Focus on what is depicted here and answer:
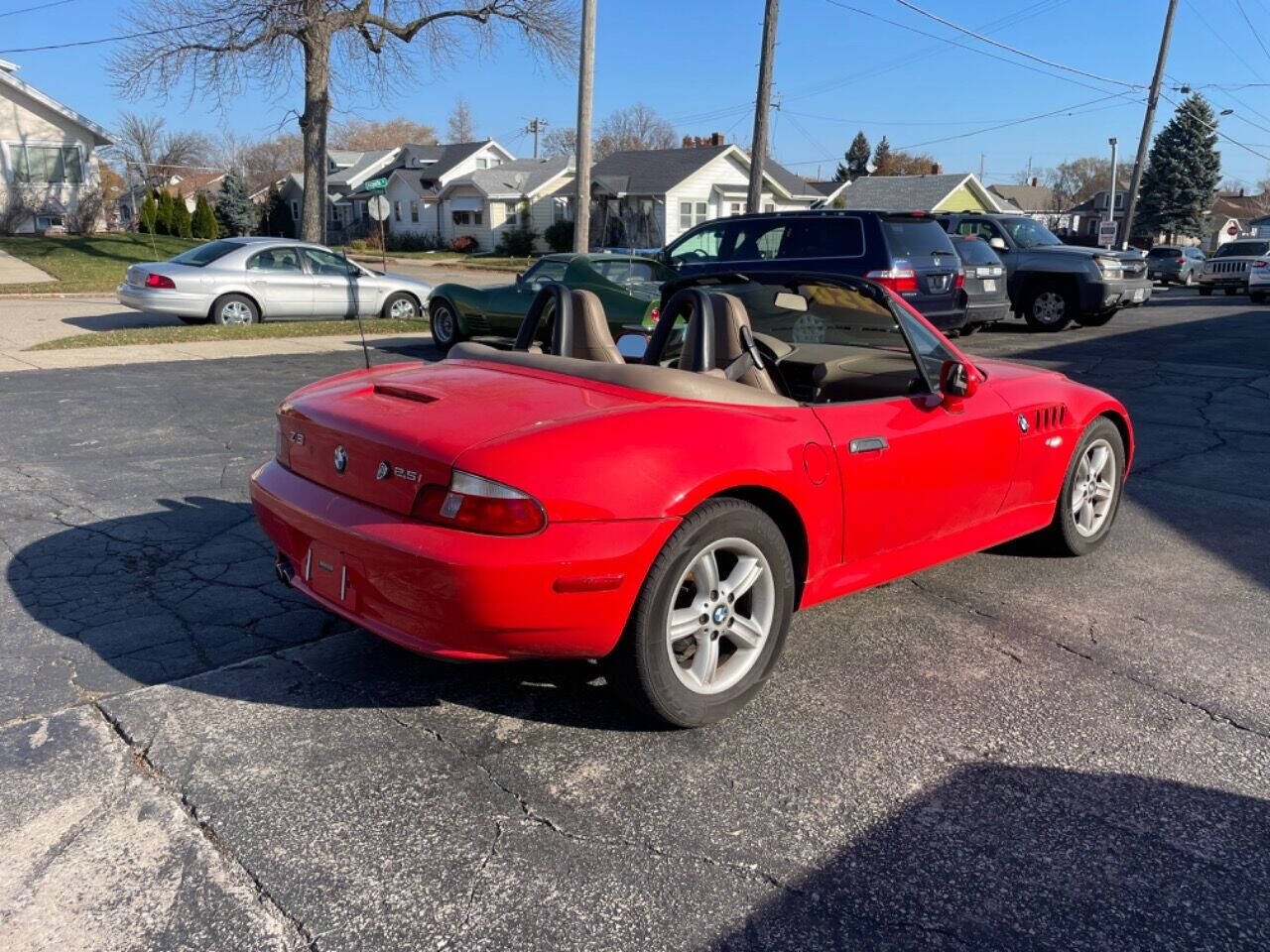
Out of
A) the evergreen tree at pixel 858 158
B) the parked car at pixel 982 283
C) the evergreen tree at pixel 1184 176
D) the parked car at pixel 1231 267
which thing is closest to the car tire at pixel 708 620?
the parked car at pixel 982 283

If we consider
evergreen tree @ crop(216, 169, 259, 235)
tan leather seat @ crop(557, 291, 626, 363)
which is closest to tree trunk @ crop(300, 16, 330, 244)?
tan leather seat @ crop(557, 291, 626, 363)

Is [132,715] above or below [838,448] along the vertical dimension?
below

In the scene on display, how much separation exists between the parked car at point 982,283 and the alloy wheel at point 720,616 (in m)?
11.5

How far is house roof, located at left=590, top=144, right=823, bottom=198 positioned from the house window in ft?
75.4

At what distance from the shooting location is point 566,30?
27.4 metres

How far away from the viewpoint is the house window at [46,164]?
36.6 meters

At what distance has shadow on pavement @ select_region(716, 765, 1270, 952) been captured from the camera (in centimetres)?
237

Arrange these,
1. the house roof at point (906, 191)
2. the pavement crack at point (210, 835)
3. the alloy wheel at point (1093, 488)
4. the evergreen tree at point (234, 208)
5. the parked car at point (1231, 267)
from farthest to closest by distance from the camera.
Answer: the evergreen tree at point (234, 208), the house roof at point (906, 191), the parked car at point (1231, 267), the alloy wheel at point (1093, 488), the pavement crack at point (210, 835)

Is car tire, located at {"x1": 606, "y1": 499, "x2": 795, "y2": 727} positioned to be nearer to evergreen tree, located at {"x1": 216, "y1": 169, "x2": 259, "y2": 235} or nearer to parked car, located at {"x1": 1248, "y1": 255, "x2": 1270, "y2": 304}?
parked car, located at {"x1": 1248, "y1": 255, "x2": 1270, "y2": 304}

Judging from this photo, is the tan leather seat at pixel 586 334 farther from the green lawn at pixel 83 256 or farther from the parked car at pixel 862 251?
the green lawn at pixel 83 256

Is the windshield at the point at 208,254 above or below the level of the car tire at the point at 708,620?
above

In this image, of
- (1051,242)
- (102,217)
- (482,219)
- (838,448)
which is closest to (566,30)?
(1051,242)

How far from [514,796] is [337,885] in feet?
1.86

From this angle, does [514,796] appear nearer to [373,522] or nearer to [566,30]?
[373,522]
